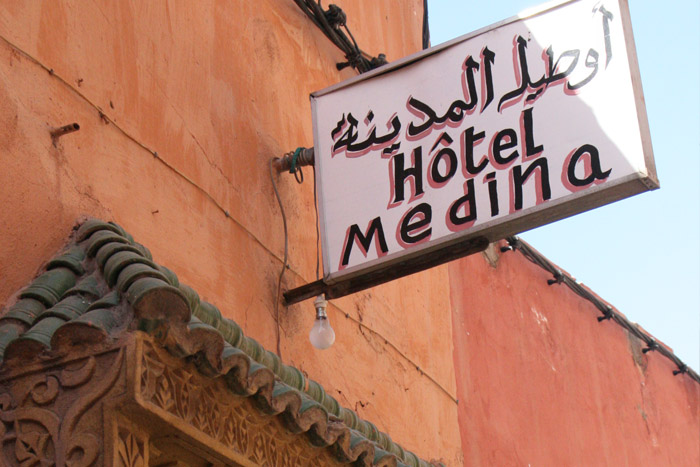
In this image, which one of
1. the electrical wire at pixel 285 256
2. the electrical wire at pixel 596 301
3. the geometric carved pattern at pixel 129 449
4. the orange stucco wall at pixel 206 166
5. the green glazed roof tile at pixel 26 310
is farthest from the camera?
the electrical wire at pixel 596 301

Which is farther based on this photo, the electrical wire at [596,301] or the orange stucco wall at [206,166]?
the electrical wire at [596,301]

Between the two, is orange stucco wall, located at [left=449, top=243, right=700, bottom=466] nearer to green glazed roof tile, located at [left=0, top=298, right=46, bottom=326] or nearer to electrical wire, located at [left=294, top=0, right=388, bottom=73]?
electrical wire, located at [left=294, top=0, right=388, bottom=73]

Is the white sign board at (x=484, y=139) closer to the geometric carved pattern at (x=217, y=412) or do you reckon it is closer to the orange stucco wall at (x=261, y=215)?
the orange stucco wall at (x=261, y=215)

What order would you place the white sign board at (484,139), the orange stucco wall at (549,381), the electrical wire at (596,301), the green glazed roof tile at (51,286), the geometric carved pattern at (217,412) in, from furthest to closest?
the electrical wire at (596,301) → the orange stucco wall at (549,381) → the white sign board at (484,139) → the green glazed roof tile at (51,286) → the geometric carved pattern at (217,412)

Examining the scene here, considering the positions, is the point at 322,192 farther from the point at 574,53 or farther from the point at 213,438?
the point at 213,438

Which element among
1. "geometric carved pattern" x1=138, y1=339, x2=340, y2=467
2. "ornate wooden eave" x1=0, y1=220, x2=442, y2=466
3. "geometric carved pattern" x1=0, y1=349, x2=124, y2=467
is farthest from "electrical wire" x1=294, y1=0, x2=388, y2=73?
"geometric carved pattern" x1=0, y1=349, x2=124, y2=467

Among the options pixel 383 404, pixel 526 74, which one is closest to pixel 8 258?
pixel 526 74

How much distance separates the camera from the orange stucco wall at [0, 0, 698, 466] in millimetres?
4840

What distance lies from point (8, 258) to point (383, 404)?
9.59 feet

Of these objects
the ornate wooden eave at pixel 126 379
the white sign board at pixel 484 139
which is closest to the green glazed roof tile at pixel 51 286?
the ornate wooden eave at pixel 126 379

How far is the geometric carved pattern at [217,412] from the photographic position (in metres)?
3.85

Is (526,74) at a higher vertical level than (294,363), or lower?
higher

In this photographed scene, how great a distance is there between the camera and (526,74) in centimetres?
573

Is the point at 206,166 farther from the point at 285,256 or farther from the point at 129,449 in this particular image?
the point at 129,449
